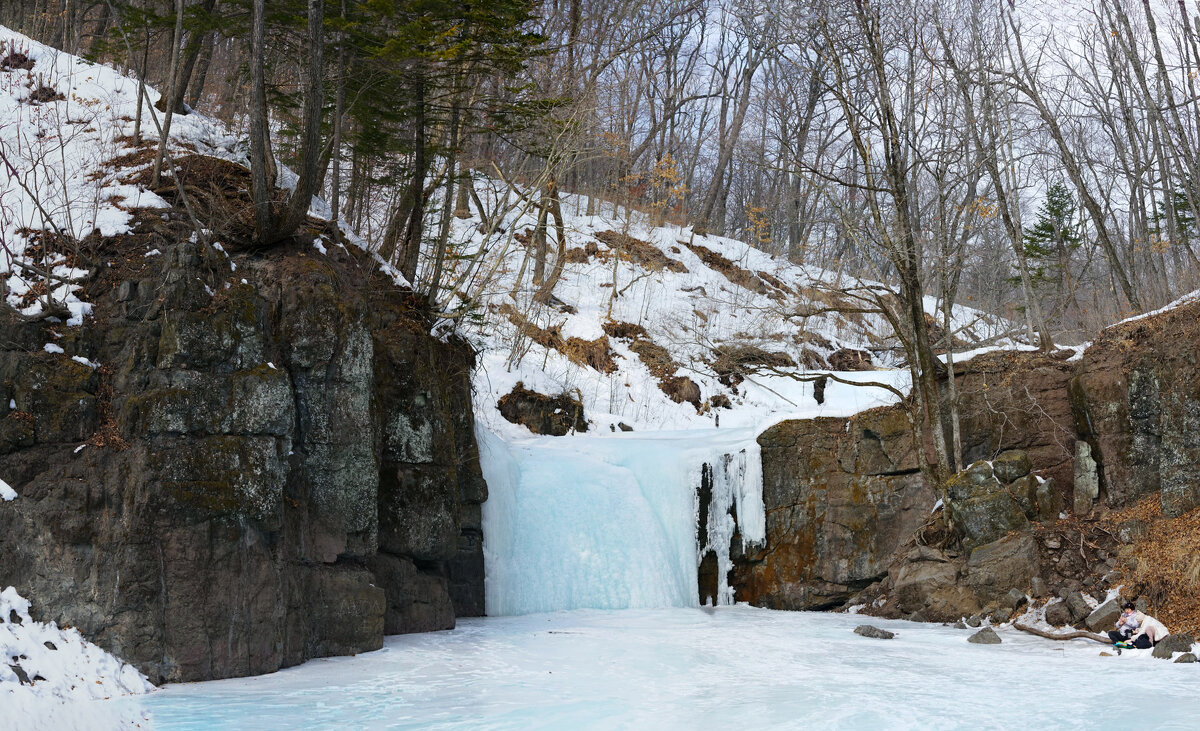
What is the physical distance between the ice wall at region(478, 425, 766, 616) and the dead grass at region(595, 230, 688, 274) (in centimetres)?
1026

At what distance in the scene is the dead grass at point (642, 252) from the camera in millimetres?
22766

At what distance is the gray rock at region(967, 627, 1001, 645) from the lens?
838 cm

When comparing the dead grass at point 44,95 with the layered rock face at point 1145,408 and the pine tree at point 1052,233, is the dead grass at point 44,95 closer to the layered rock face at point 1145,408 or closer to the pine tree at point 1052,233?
the layered rock face at point 1145,408

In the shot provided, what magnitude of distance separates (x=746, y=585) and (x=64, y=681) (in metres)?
8.48

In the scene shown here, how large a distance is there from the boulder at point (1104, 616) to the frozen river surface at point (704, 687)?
31 cm

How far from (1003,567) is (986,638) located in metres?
1.59

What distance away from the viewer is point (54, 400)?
7043mm

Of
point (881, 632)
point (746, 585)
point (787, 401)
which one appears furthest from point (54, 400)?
point (787, 401)

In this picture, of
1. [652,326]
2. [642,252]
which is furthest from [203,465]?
[642,252]

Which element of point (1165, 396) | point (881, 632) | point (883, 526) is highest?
point (1165, 396)

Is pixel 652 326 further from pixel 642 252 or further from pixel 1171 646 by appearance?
pixel 1171 646

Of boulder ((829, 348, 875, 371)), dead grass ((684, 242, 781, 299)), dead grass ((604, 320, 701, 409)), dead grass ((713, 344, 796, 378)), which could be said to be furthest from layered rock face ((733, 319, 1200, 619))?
dead grass ((684, 242, 781, 299))

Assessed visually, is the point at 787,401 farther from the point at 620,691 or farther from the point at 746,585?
the point at 620,691

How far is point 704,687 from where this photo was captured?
22.1ft
